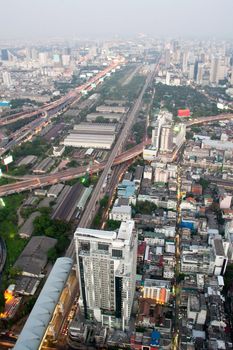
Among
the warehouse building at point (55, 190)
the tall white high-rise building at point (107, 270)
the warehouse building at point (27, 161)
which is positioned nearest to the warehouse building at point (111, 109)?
the warehouse building at point (27, 161)

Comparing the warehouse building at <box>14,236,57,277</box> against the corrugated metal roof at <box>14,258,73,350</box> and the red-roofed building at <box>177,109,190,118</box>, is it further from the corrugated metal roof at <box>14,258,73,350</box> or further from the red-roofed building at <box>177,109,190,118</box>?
Result: the red-roofed building at <box>177,109,190,118</box>

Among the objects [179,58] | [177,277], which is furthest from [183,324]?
[179,58]

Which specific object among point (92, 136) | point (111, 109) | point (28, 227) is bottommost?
point (28, 227)

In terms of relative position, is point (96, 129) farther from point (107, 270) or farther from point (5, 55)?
point (5, 55)

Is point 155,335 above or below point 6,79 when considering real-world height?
below

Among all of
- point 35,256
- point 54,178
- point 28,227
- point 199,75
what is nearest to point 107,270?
point 35,256
